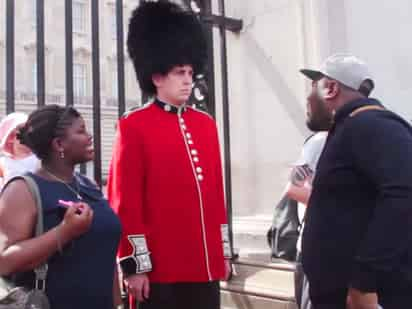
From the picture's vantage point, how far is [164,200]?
2654 mm

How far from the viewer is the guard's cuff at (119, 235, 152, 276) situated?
2.52 m

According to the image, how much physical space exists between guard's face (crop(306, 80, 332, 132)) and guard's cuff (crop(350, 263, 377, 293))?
0.67m

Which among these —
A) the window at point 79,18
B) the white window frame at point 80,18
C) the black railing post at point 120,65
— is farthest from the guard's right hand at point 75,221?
the window at point 79,18

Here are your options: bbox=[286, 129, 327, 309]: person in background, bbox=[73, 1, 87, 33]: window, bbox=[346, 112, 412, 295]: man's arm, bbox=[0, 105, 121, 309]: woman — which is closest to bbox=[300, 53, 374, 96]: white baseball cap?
bbox=[346, 112, 412, 295]: man's arm

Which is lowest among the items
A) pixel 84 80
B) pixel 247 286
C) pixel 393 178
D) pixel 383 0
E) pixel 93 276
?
pixel 247 286

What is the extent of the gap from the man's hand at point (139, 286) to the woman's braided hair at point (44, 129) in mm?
638

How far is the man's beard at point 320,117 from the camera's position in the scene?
2338 millimetres

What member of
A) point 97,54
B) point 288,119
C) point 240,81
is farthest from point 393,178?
point 240,81

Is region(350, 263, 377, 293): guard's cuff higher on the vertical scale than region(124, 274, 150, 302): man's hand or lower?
higher

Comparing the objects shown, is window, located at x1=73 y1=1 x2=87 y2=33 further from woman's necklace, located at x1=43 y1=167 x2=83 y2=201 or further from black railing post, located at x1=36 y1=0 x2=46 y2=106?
woman's necklace, located at x1=43 y1=167 x2=83 y2=201

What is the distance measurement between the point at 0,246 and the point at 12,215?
126mm

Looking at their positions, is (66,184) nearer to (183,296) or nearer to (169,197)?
(169,197)

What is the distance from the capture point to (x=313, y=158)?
287 cm

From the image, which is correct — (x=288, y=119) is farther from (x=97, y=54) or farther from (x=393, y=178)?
(x=393, y=178)
